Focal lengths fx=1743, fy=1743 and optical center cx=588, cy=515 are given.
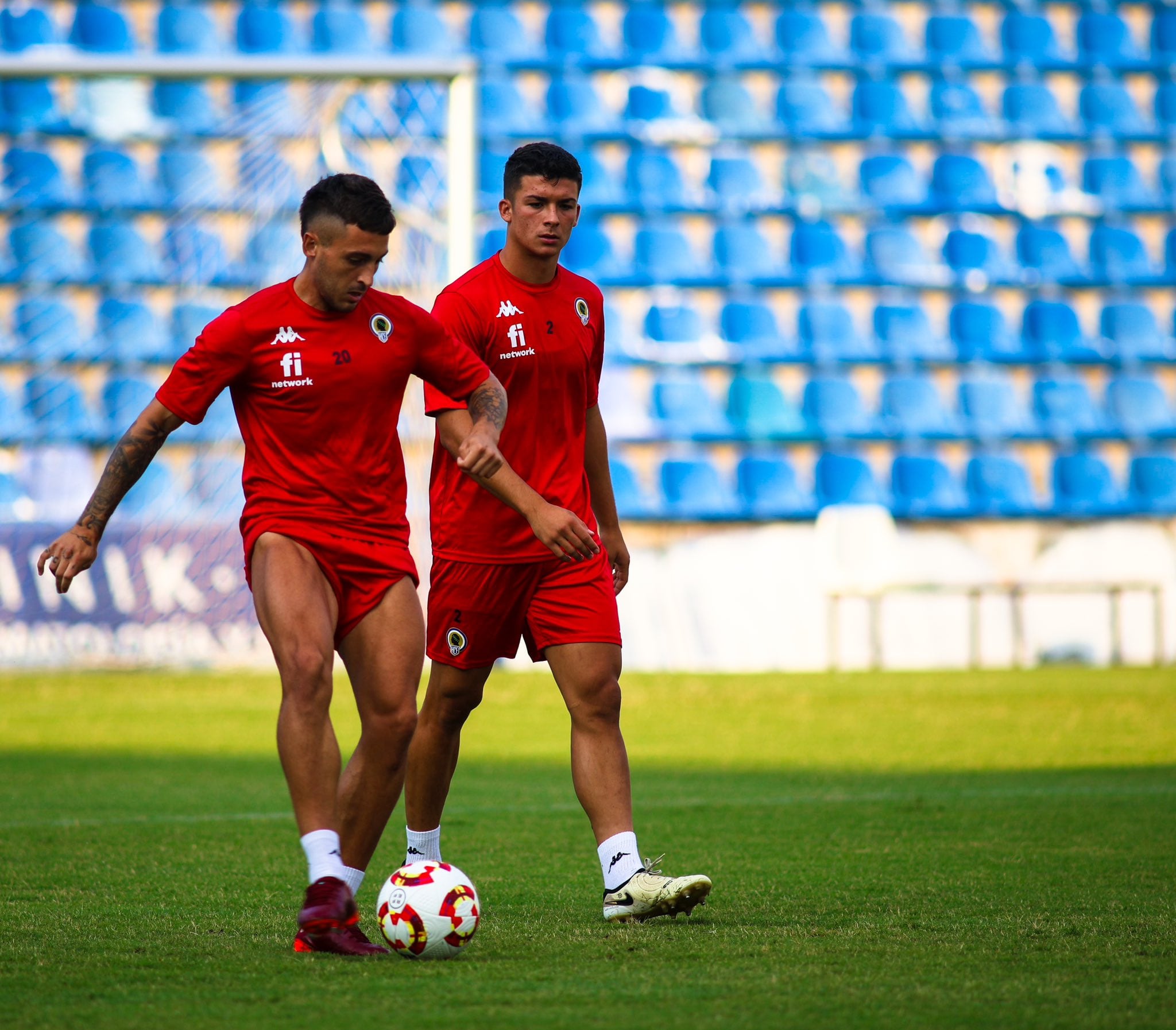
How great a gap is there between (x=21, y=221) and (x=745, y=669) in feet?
35.5

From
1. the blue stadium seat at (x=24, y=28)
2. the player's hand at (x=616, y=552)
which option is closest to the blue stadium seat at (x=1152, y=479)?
the blue stadium seat at (x=24, y=28)

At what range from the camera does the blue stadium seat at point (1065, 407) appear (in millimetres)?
23453

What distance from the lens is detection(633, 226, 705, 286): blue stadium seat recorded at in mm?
23344

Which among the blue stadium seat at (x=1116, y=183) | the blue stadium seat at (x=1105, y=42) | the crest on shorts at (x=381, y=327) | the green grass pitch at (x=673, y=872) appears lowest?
the green grass pitch at (x=673, y=872)

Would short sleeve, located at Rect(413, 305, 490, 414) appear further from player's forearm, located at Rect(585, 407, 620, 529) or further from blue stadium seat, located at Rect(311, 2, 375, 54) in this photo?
blue stadium seat, located at Rect(311, 2, 375, 54)

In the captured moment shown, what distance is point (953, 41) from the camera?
24219 mm

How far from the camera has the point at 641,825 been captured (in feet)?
22.8

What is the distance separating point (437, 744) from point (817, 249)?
19.4 meters

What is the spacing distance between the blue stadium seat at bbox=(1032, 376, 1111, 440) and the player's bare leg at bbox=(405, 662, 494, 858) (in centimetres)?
1938

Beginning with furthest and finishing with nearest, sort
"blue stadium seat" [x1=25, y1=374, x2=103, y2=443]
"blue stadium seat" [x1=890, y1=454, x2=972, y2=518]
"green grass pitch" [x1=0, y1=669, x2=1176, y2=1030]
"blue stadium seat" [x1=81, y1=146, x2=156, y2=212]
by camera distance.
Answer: "blue stadium seat" [x1=890, y1=454, x2=972, y2=518] → "blue stadium seat" [x1=81, y1=146, x2=156, y2=212] → "blue stadium seat" [x1=25, y1=374, x2=103, y2=443] → "green grass pitch" [x1=0, y1=669, x2=1176, y2=1030]

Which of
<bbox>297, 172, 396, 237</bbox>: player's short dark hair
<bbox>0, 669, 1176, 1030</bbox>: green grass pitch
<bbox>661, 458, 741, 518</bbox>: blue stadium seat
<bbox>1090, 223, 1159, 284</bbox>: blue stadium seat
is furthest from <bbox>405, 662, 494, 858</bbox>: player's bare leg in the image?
<bbox>1090, 223, 1159, 284</bbox>: blue stadium seat

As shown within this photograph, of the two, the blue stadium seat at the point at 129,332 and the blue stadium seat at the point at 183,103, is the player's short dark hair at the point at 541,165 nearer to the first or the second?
the blue stadium seat at the point at 129,332

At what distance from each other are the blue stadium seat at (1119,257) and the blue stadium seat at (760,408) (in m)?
4.75

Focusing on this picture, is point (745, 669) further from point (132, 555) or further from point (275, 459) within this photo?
point (275, 459)
